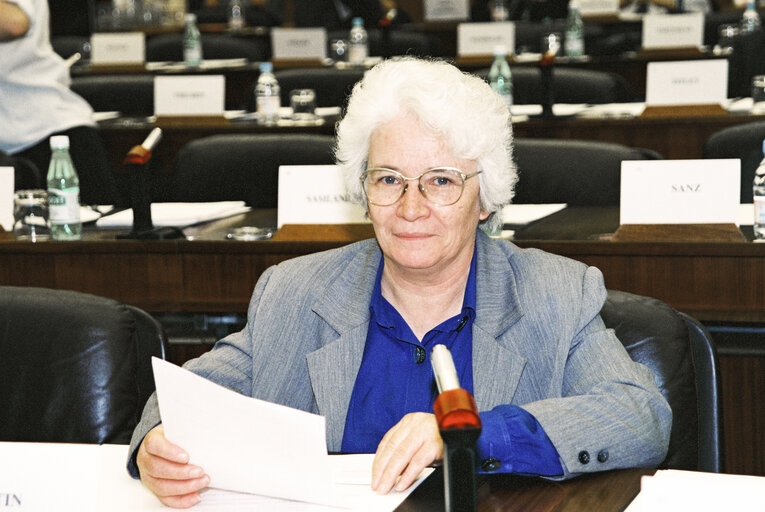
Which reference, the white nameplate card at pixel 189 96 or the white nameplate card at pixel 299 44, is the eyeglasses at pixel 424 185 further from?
the white nameplate card at pixel 299 44

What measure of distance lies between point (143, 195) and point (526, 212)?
0.96 metres

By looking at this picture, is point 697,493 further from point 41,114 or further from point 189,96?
point 189,96

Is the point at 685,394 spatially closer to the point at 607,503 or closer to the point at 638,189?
the point at 607,503

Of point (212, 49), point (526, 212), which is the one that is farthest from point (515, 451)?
point (212, 49)

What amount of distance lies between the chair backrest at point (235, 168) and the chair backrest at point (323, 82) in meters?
1.80

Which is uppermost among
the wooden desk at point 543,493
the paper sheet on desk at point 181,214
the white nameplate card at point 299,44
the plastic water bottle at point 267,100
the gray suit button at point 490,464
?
the white nameplate card at point 299,44

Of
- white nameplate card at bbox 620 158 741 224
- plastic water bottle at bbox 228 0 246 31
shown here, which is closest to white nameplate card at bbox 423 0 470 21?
plastic water bottle at bbox 228 0 246 31

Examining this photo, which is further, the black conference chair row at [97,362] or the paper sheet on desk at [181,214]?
the paper sheet on desk at [181,214]

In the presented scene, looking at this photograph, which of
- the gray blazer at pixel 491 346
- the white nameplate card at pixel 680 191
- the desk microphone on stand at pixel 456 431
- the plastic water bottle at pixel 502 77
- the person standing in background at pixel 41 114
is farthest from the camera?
the plastic water bottle at pixel 502 77

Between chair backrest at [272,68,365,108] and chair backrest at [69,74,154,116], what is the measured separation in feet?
2.01

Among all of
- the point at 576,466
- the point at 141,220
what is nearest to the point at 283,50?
the point at 141,220

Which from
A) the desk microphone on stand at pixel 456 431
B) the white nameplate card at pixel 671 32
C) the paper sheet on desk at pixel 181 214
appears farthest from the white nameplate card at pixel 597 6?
the desk microphone on stand at pixel 456 431

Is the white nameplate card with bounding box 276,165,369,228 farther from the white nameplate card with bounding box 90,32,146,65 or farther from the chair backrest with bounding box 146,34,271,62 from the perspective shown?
the white nameplate card with bounding box 90,32,146,65

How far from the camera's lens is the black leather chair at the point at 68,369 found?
176cm
